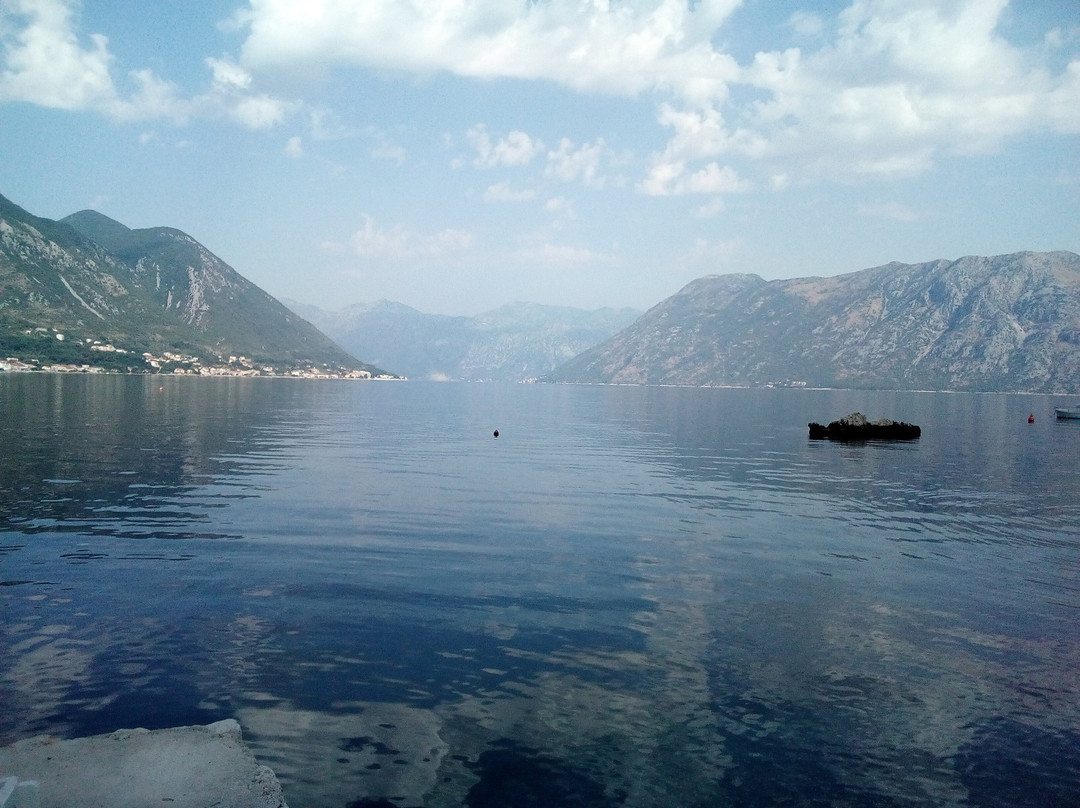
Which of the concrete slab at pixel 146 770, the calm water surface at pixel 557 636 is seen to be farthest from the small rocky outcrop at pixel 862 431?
the concrete slab at pixel 146 770

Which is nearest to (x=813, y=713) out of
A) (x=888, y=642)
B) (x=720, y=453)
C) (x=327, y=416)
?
(x=888, y=642)

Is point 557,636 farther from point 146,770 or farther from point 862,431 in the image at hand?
point 862,431

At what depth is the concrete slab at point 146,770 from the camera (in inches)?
389

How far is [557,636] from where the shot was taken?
1856 cm

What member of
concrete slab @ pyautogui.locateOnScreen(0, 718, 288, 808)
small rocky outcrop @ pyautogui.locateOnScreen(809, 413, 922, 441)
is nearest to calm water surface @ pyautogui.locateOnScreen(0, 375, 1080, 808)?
concrete slab @ pyautogui.locateOnScreen(0, 718, 288, 808)

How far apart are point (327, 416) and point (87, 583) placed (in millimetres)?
92276

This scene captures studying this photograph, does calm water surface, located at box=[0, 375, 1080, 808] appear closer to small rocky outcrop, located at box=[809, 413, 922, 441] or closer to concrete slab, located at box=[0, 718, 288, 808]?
concrete slab, located at box=[0, 718, 288, 808]

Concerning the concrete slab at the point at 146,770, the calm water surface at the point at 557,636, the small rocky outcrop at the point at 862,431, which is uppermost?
the small rocky outcrop at the point at 862,431

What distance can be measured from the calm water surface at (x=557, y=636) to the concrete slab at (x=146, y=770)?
899mm

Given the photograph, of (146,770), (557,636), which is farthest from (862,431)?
(146,770)

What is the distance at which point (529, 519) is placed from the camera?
3497 centimetres

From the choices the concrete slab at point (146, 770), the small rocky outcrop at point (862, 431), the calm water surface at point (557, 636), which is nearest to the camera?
the concrete slab at point (146, 770)

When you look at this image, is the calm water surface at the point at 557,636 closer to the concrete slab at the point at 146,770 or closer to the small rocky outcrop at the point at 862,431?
the concrete slab at the point at 146,770

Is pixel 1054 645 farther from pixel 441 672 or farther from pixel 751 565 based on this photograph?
pixel 441 672
